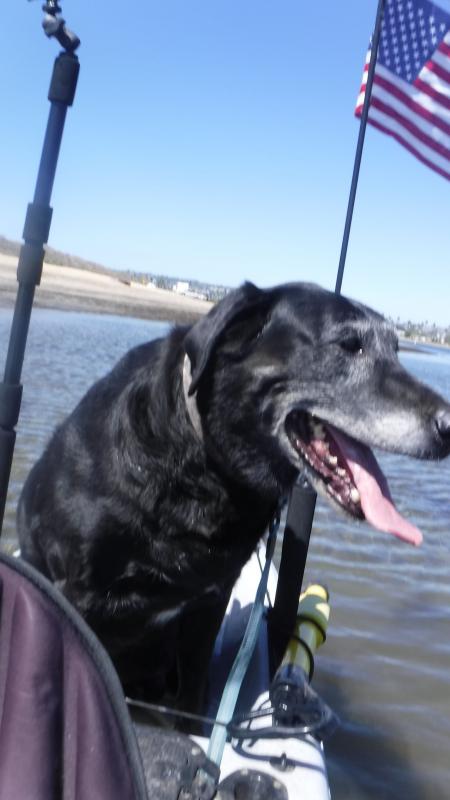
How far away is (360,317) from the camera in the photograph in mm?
2482

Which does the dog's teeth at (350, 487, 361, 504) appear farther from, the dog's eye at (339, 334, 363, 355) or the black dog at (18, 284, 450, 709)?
the dog's eye at (339, 334, 363, 355)

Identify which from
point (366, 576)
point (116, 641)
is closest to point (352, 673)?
point (366, 576)

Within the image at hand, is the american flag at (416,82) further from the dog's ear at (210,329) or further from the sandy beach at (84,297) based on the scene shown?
the sandy beach at (84,297)

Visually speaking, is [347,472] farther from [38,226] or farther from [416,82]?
[416,82]

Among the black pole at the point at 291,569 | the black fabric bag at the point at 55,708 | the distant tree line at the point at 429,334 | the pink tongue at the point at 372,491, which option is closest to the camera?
the black fabric bag at the point at 55,708

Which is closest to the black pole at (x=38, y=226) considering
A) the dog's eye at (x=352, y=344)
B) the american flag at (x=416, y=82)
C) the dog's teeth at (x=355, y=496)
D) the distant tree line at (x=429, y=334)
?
the dog's eye at (x=352, y=344)

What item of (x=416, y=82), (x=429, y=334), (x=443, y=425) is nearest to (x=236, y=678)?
(x=443, y=425)

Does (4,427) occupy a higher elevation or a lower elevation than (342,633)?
higher

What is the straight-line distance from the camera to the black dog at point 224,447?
2.35 m

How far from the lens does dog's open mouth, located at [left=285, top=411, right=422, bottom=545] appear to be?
Result: 7.58ft

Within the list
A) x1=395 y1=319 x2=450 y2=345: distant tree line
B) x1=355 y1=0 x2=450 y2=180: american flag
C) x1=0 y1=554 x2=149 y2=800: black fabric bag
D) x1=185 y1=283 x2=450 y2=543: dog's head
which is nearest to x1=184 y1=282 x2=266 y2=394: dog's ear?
x1=185 y1=283 x2=450 y2=543: dog's head

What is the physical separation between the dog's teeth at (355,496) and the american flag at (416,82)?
10.1 feet

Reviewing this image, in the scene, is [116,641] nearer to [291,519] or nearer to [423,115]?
[291,519]

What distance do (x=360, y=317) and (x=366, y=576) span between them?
8.40 ft
